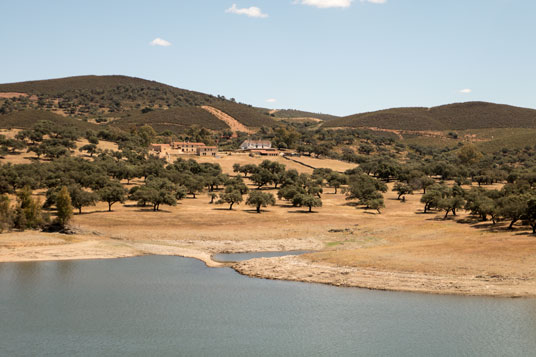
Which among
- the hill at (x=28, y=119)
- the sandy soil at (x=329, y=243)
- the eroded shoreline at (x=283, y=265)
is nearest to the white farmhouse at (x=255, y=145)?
the hill at (x=28, y=119)

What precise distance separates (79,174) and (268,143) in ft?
341

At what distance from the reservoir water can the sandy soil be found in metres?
3.70

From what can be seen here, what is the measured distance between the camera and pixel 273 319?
39.4 metres

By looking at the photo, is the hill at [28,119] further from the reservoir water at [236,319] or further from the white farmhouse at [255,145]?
the reservoir water at [236,319]

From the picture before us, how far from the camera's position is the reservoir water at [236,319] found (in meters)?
33.9

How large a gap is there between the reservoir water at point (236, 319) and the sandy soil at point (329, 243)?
370cm

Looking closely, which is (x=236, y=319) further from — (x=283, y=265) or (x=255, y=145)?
(x=255, y=145)

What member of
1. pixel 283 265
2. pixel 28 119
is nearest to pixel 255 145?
pixel 28 119

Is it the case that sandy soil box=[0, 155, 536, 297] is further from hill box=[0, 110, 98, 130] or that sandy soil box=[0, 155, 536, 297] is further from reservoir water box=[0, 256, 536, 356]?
hill box=[0, 110, 98, 130]

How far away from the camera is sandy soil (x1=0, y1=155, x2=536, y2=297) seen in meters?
48.9

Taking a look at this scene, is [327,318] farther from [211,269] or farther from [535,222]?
[535,222]

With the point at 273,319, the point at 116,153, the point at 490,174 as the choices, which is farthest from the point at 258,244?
the point at 490,174

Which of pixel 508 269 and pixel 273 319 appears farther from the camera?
pixel 508 269

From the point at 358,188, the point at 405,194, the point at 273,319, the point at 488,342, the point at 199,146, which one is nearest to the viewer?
the point at 488,342
